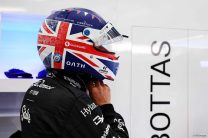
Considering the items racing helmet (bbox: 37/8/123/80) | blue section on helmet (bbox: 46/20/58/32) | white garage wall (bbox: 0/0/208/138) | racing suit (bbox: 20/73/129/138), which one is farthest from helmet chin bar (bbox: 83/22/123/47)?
white garage wall (bbox: 0/0/208/138)

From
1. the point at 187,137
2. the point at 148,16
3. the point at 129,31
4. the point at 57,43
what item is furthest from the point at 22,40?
the point at 187,137

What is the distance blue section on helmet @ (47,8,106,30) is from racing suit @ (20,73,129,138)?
24cm

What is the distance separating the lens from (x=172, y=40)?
2.06 meters

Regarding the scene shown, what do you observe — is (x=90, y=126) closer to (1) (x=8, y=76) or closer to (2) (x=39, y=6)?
(1) (x=8, y=76)

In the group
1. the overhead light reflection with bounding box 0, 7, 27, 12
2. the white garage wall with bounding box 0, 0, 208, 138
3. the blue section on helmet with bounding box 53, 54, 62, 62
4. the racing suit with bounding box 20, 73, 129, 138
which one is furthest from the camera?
the white garage wall with bounding box 0, 0, 208, 138

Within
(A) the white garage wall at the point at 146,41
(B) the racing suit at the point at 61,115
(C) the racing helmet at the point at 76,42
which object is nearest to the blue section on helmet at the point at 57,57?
(C) the racing helmet at the point at 76,42

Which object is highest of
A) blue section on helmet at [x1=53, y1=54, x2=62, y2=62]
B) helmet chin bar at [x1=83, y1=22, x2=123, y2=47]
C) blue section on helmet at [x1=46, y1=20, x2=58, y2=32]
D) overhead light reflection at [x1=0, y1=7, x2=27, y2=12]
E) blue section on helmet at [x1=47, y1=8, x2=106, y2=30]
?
overhead light reflection at [x1=0, y1=7, x2=27, y2=12]

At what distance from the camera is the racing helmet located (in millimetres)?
967

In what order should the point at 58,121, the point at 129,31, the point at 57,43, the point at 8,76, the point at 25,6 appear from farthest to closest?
the point at 129,31, the point at 25,6, the point at 8,76, the point at 57,43, the point at 58,121

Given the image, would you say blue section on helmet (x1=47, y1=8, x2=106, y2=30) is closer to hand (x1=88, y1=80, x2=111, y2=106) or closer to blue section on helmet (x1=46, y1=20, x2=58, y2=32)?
blue section on helmet (x1=46, y1=20, x2=58, y2=32)

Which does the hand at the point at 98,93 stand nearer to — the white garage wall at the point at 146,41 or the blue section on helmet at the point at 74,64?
the blue section on helmet at the point at 74,64

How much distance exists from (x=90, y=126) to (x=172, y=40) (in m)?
1.42

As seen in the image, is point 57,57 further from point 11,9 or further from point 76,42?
point 11,9

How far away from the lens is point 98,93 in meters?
0.99
